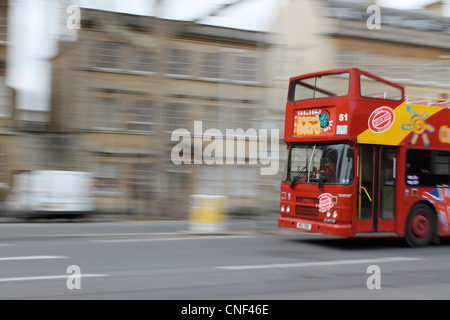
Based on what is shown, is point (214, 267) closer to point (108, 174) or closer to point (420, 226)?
point (420, 226)

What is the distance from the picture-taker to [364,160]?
11492mm

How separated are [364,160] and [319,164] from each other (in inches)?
36.1

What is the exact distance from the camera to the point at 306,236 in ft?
46.2

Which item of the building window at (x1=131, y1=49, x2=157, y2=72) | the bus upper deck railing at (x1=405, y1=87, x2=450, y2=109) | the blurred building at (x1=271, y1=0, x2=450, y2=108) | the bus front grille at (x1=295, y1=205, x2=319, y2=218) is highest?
the blurred building at (x1=271, y1=0, x2=450, y2=108)

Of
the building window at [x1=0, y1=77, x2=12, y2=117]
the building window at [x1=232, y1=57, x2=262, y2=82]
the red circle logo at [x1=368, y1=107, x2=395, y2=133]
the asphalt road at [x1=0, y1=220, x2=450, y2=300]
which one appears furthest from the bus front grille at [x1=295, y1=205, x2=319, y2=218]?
the building window at [x1=232, y1=57, x2=262, y2=82]

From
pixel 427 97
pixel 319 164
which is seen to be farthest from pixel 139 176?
pixel 427 97

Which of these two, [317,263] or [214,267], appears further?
[317,263]

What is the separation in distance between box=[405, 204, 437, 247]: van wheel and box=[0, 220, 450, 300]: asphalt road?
0.22m

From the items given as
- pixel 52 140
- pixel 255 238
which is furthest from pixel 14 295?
pixel 52 140

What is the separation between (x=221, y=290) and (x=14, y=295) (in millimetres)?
2466

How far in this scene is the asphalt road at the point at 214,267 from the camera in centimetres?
711

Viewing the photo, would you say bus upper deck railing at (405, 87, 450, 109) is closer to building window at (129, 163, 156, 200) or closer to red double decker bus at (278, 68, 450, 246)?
red double decker bus at (278, 68, 450, 246)

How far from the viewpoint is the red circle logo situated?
11539 mm
